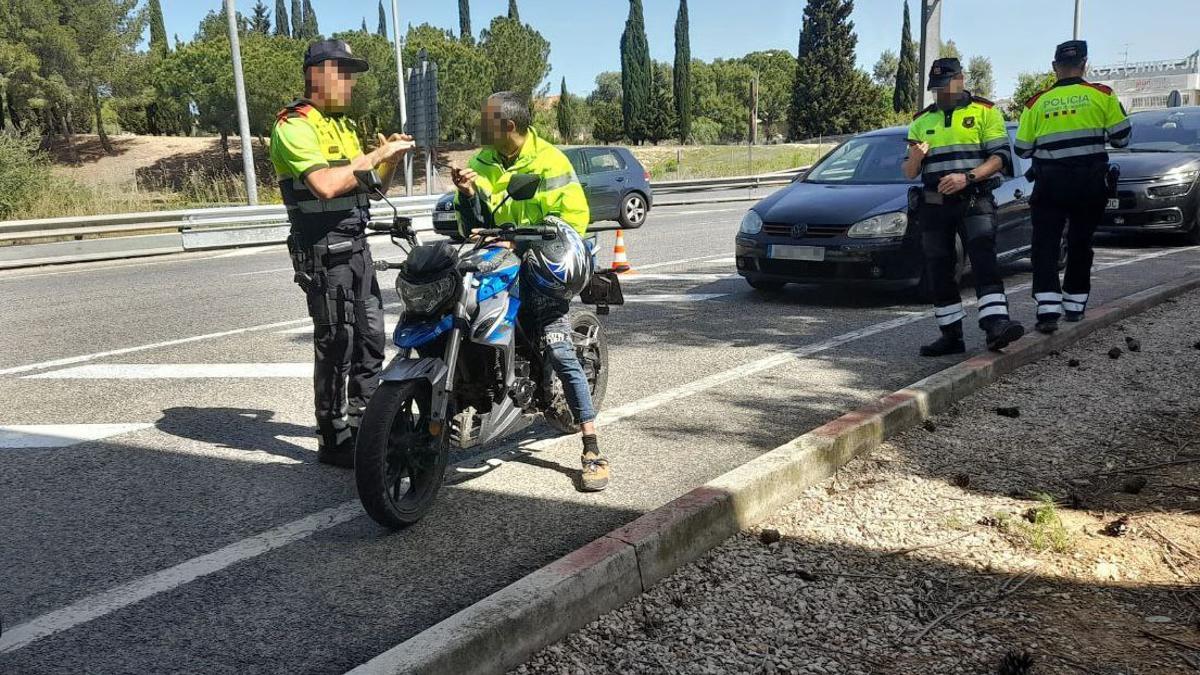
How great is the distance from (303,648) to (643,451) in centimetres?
212

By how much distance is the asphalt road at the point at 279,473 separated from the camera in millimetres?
3016

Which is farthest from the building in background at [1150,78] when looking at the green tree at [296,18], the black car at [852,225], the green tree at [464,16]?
the black car at [852,225]

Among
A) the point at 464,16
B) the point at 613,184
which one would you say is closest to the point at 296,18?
the point at 464,16

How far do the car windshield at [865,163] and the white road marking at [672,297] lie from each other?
60.9 inches

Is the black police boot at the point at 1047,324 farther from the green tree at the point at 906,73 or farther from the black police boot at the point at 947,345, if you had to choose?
the green tree at the point at 906,73

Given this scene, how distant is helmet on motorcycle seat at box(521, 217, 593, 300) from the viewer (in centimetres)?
405

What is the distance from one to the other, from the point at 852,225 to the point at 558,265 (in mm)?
4796

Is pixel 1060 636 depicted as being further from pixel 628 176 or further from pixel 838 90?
pixel 838 90

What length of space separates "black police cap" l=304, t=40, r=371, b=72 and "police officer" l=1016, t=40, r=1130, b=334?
482 cm

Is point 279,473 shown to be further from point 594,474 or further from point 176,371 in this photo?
point 176,371

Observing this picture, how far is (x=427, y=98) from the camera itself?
2044 cm

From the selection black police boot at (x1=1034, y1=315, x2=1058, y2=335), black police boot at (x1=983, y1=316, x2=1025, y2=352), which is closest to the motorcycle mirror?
black police boot at (x1=983, y1=316, x2=1025, y2=352)

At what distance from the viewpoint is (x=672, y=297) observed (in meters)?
A: 9.27

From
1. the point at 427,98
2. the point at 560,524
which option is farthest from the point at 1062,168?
the point at 427,98
